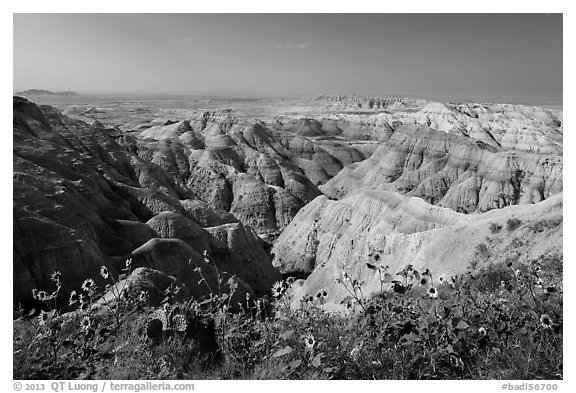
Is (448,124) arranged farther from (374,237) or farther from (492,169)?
(374,237)

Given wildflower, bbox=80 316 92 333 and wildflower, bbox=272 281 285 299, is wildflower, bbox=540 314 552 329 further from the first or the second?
wildflower, bbox=80 316 92 333

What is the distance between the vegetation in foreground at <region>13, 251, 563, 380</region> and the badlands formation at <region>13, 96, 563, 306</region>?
87 centimetres

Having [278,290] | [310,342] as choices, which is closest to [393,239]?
[278,290]

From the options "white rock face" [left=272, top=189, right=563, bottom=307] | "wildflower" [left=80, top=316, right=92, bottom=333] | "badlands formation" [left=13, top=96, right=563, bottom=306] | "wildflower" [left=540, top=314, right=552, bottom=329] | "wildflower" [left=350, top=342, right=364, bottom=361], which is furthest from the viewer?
"badlands formation" [left=13, top=96, right=563, bottom=306]

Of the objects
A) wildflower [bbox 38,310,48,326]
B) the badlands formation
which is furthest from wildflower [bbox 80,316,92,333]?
the badlands formation

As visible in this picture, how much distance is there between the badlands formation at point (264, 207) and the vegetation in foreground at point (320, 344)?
0.87 m

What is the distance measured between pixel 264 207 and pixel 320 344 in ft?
184

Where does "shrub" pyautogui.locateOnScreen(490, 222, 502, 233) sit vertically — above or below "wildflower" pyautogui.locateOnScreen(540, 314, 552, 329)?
below

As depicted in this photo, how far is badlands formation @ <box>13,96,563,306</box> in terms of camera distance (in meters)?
22.0

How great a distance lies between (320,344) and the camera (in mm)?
4613

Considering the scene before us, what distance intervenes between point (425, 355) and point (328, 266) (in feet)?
96.3

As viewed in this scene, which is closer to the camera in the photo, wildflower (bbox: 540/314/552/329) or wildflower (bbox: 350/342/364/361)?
wildflower (bbox: 540/314/552/329)

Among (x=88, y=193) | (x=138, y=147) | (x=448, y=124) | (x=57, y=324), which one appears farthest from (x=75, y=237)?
(x=448, y=124)

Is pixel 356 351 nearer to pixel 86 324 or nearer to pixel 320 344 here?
pixel 320 344
